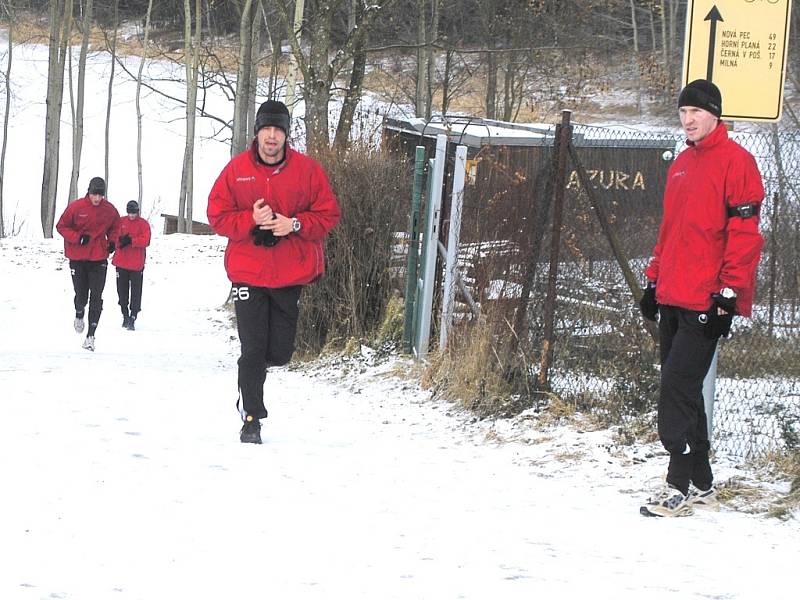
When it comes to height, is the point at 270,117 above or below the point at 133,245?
above

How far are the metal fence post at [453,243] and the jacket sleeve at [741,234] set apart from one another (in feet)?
13.1

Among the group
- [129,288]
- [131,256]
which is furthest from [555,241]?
[129,288]

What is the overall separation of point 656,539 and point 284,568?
62.3 inches

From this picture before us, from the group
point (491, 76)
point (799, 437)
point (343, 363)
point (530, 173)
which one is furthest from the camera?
point (491, 76)

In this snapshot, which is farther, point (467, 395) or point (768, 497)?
point (467, 395)

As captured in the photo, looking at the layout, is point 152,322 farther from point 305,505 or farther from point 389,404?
point 305,505

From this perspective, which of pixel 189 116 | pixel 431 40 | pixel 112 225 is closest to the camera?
pixel 112 225

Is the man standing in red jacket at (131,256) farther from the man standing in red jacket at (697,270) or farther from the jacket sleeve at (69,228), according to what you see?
the man standing in red jacket at (697,270)

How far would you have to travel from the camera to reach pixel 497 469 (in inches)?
247

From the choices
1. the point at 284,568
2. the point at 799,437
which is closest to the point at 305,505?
the point at 284,568

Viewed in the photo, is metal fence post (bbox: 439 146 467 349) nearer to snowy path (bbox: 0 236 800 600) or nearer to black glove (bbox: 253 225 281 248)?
snowy path (bbox: 0 236 800 600)

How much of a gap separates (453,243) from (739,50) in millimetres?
3420

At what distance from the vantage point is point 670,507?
16.8 feet

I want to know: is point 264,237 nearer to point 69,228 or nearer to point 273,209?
point 273,209
